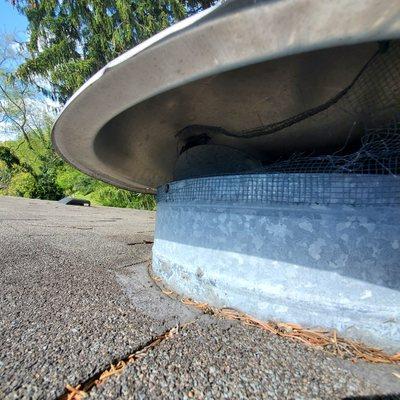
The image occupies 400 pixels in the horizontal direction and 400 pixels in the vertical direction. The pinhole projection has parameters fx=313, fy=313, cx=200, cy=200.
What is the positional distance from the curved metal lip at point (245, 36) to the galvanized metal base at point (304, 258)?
0.43 metres

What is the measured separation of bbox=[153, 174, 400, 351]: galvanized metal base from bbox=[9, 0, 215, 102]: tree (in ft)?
29.1

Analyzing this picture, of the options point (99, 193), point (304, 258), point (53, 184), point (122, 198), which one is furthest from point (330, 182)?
point (53, 184)

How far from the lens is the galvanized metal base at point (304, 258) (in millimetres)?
885

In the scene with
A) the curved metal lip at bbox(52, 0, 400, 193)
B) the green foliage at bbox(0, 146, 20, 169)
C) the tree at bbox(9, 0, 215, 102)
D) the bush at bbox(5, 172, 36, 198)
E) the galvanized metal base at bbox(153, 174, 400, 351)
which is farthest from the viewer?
the green foliage at bbox(0, 146, 20, 169)

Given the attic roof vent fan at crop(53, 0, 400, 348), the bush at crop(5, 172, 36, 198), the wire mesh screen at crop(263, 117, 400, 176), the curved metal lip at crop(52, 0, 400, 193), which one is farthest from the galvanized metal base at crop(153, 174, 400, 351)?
the bush at crop(5, 172, 36, 198)

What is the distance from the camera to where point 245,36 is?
2.15 ft

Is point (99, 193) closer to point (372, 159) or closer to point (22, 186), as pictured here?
point (22, 186)

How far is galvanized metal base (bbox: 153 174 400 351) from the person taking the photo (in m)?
0.88

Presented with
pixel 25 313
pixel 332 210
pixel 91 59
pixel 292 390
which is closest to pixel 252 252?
pixel 332 210

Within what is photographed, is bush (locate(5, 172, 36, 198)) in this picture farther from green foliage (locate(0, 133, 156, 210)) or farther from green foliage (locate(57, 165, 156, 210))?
green foliage (locate(57, 165, 156, 210))

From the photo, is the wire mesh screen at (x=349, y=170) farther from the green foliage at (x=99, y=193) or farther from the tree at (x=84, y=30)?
the tree at (x=84, y=30)

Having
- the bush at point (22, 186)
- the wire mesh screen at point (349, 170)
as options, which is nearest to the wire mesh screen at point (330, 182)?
the wire mesh screen at point (349, 170)

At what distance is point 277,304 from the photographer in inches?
39.0

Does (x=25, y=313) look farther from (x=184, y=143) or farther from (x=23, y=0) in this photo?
(x=23, y=0)
